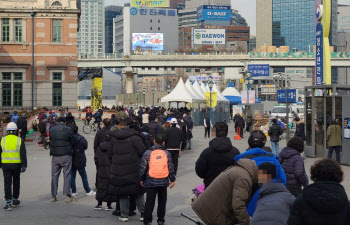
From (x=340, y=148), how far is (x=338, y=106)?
1623 millimetres

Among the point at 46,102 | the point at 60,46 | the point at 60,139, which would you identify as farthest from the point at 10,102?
the point at 60,139

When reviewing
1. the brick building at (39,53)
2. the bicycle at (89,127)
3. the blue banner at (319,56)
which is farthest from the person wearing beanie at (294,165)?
the brick building at (39,53)

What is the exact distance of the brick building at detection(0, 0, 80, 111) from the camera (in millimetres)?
49094

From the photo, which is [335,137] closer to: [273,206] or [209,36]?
[273,206]

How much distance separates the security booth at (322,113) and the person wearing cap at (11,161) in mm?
12443

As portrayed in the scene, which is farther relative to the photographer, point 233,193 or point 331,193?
point 233,193

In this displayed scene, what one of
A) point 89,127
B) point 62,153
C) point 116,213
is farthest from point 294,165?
point 89,127

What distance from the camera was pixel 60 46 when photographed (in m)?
49.9

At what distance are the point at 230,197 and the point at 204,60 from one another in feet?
394

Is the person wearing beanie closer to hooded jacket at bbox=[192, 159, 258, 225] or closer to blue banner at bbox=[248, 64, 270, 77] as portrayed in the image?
hooded jacket at bbox=[192, 159, 258, 225]

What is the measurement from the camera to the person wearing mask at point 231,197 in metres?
6.77

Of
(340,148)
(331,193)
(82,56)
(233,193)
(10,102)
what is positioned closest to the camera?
(331,193)

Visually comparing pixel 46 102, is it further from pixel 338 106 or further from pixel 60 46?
pixel 338 106

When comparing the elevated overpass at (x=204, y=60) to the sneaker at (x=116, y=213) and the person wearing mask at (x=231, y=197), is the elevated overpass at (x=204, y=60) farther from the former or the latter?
the person wearing mask at (x=231, y=197)
